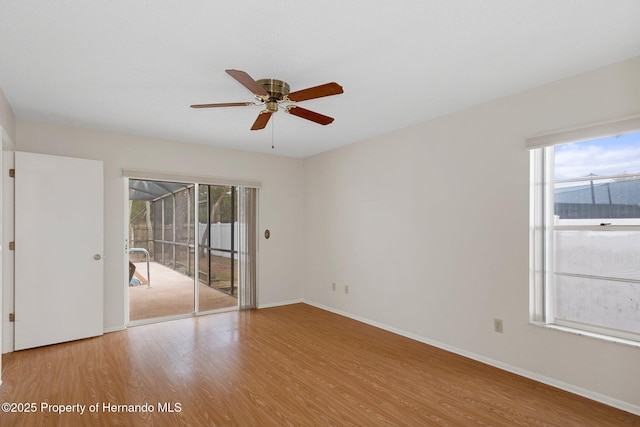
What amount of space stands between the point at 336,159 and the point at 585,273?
11.1ft

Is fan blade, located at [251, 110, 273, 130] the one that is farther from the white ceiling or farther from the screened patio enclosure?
the screened patio enclosure

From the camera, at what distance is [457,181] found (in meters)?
3.51

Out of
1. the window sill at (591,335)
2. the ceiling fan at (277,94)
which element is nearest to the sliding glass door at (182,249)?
the ceiling fan at (277,94)

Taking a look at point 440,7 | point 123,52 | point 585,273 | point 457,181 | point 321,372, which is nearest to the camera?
point 440,7

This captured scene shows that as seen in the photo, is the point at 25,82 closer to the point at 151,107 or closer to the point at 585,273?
the point at 151,107

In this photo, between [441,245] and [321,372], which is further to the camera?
[441,245]

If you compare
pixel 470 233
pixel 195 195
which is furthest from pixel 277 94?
pixel 195 195

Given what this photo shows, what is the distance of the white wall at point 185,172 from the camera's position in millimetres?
4023

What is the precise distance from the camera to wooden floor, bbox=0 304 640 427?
232cm

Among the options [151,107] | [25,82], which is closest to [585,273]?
[151,107]

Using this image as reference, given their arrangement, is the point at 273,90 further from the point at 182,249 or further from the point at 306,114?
the point at 182,249

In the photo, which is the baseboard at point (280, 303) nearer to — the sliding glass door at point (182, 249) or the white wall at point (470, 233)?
the sliding glass door at point (182, 249)

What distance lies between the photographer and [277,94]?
8.68ft

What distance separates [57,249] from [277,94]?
10.3 feet
